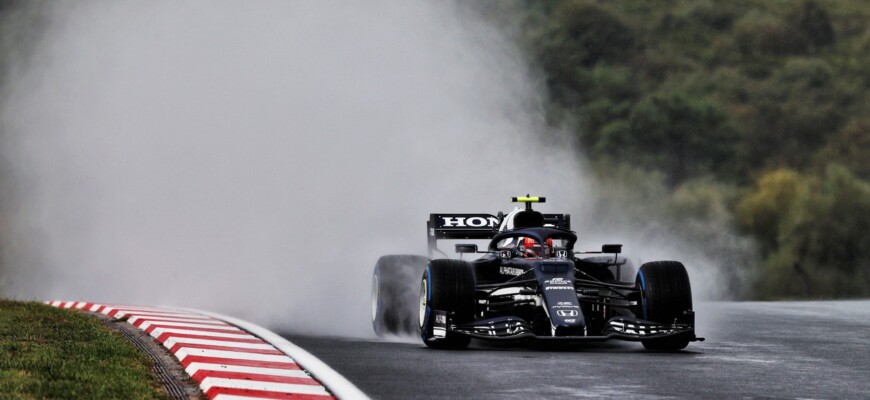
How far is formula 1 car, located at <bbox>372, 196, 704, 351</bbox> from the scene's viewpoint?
47.1 feet

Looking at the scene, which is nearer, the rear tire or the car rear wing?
the rear tire

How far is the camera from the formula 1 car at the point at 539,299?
14.4 meters

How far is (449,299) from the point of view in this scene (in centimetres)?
1464

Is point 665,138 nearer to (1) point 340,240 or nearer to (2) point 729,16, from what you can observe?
(2) point 729,16

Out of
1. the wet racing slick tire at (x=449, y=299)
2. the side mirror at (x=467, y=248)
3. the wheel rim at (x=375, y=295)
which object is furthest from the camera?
the wheel rim at (x=375, y=295)

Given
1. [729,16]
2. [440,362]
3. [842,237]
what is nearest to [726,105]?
[729,16]

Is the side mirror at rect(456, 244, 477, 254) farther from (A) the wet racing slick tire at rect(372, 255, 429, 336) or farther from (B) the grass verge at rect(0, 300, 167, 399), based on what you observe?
(B) the grass verge at rect(0, 300, 167, 399)

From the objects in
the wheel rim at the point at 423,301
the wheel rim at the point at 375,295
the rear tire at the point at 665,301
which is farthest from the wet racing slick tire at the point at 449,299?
the wheel rim at the point at 375,295

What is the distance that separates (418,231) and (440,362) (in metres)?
13.8

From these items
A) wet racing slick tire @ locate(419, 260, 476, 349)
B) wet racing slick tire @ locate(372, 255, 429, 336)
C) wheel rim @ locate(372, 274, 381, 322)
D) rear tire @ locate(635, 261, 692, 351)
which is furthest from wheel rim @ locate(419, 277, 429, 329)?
rear tire @ locate(635, 261, 692, 351)

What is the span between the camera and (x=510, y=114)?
39938mm

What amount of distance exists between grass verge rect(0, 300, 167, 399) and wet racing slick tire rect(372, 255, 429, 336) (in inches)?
121

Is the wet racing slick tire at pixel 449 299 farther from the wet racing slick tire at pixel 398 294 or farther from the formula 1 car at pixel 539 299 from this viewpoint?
the wet racing slick tire at pixel 398 294

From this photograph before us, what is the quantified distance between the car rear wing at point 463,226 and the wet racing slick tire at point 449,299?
3.94 meters
